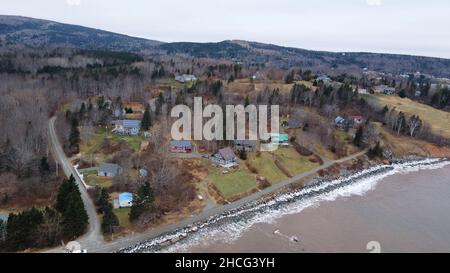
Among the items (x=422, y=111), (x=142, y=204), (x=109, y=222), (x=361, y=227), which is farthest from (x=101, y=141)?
(x=422, y=111)

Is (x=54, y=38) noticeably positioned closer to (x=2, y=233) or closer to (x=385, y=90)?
(x=385, y=90)

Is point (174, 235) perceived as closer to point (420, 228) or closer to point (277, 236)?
point (277, 236)

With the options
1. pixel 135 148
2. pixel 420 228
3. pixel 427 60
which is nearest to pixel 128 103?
pixel 135 148


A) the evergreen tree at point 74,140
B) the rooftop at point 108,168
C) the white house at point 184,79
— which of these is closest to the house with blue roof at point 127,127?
the evergreen tree at point 74,140

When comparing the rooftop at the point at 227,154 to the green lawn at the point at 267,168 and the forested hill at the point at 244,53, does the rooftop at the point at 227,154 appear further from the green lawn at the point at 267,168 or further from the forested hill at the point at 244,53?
the forested hill at the point at 244,53

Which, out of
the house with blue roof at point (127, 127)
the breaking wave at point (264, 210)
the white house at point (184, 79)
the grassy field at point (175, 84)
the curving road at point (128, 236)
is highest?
the white house at point (184, 79)

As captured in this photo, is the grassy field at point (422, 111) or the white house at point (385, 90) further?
the white house at point (385, 90)
